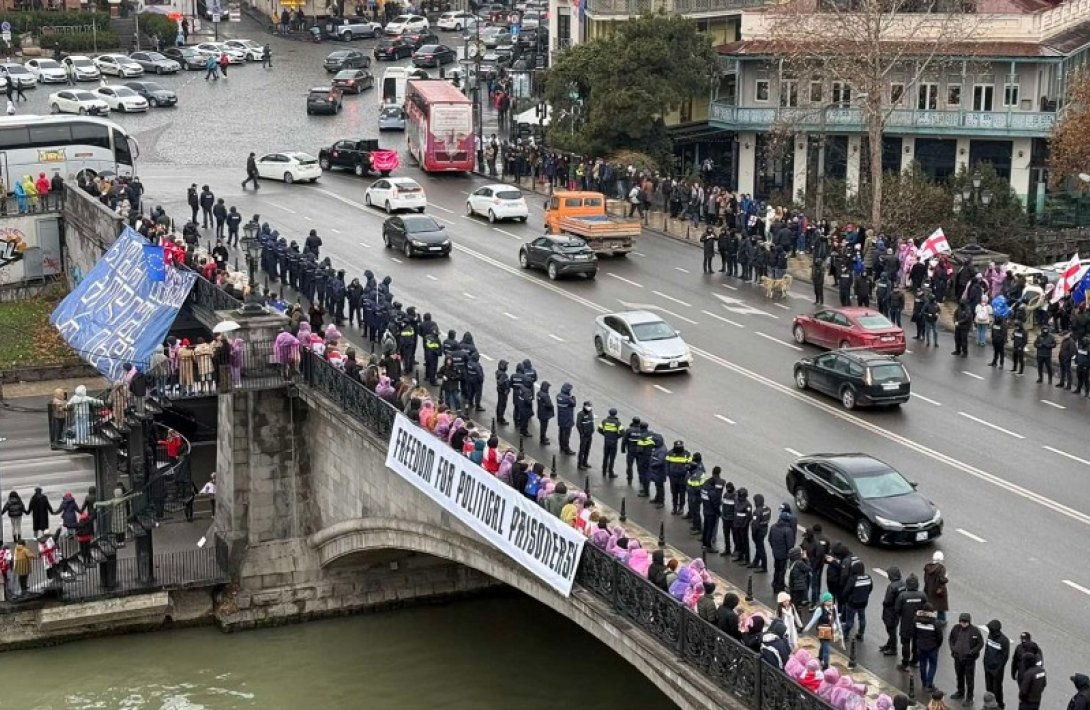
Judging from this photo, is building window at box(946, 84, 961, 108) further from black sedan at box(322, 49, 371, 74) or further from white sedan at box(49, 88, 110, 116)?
white sedan at box(49, 88, 110, 116)

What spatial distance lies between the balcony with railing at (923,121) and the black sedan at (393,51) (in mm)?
32703

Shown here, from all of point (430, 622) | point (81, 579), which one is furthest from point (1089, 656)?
point (81, 579)

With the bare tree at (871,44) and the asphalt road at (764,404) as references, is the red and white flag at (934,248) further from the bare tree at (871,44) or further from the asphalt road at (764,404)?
the bare tree at (871,44)

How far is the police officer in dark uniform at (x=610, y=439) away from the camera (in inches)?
1223

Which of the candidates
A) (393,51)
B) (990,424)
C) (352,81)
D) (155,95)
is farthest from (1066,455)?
(393,51)

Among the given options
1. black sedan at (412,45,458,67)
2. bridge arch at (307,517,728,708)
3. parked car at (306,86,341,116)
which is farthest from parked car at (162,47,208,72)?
bridge arch at (307,517,728,708)

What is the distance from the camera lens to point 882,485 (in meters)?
28.6

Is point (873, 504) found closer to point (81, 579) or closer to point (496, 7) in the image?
point (81, 579)

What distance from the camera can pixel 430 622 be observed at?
122ft

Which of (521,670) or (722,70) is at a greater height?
(722,70)

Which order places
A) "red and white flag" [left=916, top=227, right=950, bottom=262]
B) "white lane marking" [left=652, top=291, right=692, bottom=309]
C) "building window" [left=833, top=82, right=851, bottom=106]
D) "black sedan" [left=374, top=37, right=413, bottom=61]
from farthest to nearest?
1. "black sedan" [left=374, top=37, right=413, bottom=61]
2. "building window" [left=833, top=82, right=851, bottom=106]
3. "red and white flag" [left=916, top=227, right=950, bottom=262]
4. "white lane marking" [left=652, top=291, right=692, bottom=309]

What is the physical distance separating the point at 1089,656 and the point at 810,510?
654 cm

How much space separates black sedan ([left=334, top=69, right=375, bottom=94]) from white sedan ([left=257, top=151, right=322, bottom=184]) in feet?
81.6

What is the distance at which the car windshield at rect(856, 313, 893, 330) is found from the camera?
40.9 metres
